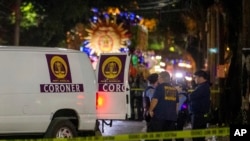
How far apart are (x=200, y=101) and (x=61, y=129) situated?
298 centimetres

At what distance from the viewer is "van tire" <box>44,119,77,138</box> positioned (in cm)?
1245

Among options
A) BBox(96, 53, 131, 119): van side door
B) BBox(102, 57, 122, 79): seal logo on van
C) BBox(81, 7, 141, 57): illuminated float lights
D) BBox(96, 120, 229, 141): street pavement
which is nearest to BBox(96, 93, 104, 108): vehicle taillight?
BBox(96, 53, 131, 119): van side door

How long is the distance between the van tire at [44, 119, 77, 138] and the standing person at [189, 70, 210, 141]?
2575 millimetres

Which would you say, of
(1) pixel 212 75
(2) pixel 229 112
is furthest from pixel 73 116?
(1) pixel 212 75

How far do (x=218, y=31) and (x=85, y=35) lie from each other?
65.3 ft

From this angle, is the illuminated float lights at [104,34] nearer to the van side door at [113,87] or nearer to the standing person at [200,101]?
the van side door at [113,87]

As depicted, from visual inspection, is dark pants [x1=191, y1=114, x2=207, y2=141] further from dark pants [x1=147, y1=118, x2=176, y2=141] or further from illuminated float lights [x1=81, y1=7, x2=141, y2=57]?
illuminated float lights [x1=81, y1=7, x2=141, y2=57]

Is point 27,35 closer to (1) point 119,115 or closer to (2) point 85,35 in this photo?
(2) point 85,35

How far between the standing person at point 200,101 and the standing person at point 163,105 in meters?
1.10

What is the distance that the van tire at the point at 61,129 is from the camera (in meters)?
12.5

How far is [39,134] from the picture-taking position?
1240 cm

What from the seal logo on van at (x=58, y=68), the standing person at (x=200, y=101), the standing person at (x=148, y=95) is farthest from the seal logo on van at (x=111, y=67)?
the standing person at (x=200, y=101)

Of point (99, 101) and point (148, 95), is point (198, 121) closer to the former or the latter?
point (148, 95)

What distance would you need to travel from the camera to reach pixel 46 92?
1221 cm
